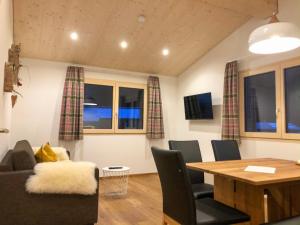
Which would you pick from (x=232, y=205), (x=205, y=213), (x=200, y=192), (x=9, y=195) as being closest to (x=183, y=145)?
(x=200, y=192)

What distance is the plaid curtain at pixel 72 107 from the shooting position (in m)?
4.64

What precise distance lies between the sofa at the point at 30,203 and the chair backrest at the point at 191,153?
39.1 inches

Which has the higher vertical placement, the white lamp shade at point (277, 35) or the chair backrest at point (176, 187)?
the white lamp shade at point (277, 35)

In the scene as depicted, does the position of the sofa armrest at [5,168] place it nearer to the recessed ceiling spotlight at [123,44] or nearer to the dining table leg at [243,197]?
the dining table leg at [243,197]

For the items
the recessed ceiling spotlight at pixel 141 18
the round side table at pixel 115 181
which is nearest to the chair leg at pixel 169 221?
the round side table at pixel 115 181

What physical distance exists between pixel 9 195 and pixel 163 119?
4116 millimetres

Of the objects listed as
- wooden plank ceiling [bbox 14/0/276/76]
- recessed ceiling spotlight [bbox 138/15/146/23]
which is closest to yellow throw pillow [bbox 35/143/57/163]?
wooden plank ceiling [bbox 14/0/276/76]

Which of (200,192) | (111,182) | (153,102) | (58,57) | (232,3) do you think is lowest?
(111,182)

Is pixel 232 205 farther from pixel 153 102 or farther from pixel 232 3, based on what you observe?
pixel 153 102

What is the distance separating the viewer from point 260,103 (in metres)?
4.06

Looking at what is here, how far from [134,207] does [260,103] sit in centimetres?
265

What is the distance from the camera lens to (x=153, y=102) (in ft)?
18.2

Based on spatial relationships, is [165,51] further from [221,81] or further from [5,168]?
[5,168]

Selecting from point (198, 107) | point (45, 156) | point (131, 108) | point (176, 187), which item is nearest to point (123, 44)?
point (131, 108)
